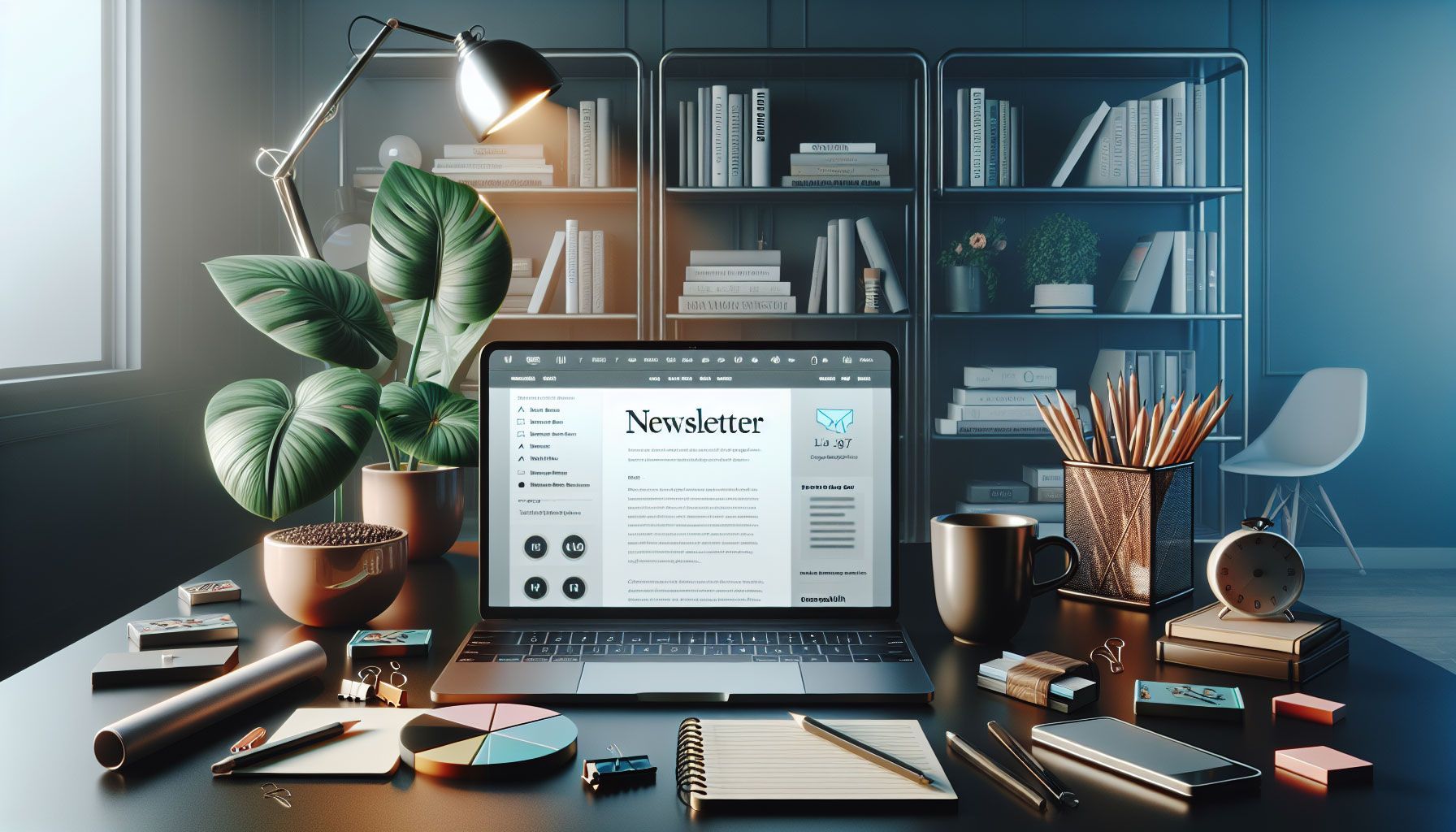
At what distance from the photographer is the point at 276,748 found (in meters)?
0.64

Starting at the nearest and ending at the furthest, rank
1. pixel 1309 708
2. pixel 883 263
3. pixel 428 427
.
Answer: pixel 1309 708 → pixel 428 427 → pixel 883 263

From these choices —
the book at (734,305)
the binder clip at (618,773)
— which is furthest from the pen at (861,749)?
the book at (734,305)

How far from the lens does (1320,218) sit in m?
3.87

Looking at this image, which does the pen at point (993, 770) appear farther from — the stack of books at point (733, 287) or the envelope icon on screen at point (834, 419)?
the stack of books at point (733, 287)

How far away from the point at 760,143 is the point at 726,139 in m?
0.12

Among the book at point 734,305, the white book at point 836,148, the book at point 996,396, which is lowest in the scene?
the book at point 996,396

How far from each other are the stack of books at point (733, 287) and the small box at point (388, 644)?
8.50ft

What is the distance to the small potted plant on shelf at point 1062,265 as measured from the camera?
3.44 m

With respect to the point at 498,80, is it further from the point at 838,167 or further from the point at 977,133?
the point at 977,133

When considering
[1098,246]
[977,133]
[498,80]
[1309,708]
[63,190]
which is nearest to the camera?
[1309,708]

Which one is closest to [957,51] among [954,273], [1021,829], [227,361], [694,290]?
[954,273]

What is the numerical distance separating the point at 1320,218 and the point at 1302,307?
0.36 metres

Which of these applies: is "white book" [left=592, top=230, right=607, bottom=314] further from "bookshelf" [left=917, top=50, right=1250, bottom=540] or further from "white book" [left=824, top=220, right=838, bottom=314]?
"bookshelf" [left=917, top=50, right=1250, bottom=540]

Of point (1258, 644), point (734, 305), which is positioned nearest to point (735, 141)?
point (734, 305)
